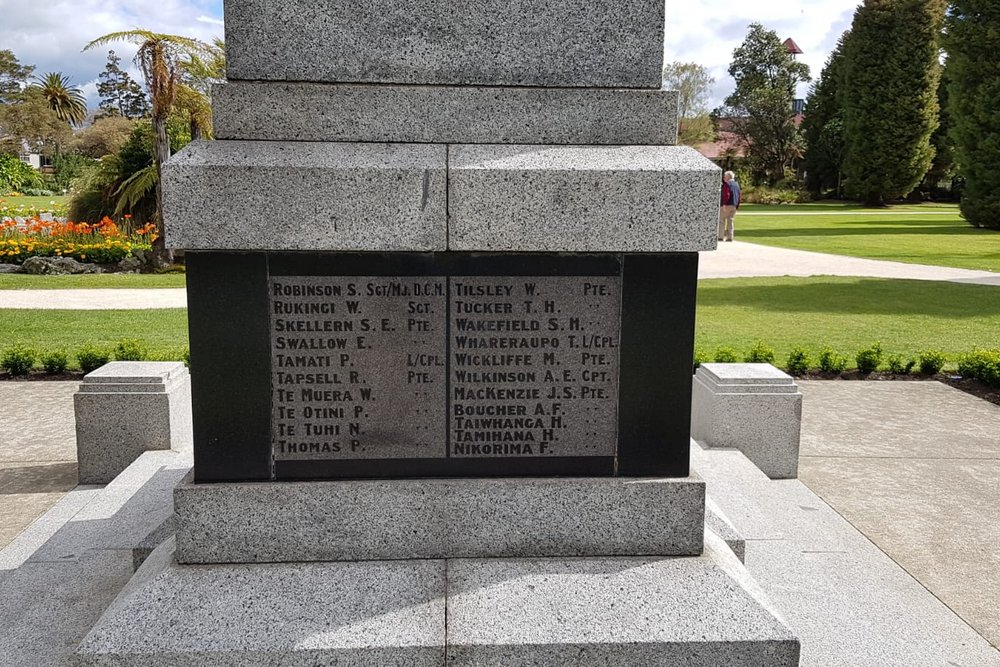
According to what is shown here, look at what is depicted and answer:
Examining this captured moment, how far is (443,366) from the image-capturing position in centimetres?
371

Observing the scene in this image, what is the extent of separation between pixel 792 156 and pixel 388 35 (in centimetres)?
6609

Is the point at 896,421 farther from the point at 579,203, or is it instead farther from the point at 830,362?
the point at 579,203

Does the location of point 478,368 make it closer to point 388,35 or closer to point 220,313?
point 220,313

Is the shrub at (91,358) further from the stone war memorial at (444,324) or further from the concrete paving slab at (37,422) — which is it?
the stone war memorial at (444,324)

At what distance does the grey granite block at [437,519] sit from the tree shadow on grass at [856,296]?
11519 millimetres

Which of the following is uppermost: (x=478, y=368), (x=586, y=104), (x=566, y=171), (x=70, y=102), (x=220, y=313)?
(x=70, y=102)

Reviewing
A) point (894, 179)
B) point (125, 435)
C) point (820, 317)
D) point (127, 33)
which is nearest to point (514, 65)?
point (125, 435)

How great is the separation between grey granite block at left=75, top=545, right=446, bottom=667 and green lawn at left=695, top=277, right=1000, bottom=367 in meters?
7.56

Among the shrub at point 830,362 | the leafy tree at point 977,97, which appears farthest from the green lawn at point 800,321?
the leafy tree at point 977,97

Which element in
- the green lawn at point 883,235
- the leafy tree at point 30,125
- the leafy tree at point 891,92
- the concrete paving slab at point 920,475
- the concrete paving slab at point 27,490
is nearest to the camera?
the concrete paving slab at point 920,475

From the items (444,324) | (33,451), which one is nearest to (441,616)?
(444,324)

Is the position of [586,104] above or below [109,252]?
above

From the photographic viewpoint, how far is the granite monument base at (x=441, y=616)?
311cm

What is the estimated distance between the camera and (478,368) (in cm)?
373
